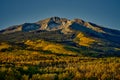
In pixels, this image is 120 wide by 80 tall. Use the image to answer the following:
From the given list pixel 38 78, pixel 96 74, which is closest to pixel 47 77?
pixel 38 78

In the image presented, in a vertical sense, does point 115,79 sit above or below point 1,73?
below

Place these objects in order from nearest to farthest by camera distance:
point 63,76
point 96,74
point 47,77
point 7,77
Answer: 1. point 7,77
2. point 47,77
3. point 63,76
4. point 96,74

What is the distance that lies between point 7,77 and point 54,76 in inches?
708

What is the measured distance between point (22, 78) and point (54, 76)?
517 inches

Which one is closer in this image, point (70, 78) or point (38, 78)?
point (38, 78)

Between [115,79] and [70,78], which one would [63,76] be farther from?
[115,79]

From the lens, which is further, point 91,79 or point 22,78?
point 91,79

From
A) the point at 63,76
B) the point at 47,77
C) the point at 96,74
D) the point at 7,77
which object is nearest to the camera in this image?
the point at 7,77

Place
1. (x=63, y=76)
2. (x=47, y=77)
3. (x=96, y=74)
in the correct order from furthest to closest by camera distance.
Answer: (x=96, y=74) → (x=63, y=76) → (x=47, y=77)

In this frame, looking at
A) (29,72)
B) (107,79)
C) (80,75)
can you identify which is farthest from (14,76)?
(107,79)

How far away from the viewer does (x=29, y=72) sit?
362 feet

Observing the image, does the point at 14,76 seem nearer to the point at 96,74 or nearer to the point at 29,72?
the point at 29,72

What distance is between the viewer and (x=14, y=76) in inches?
3659

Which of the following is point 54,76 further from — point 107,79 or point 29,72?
point 107,79
